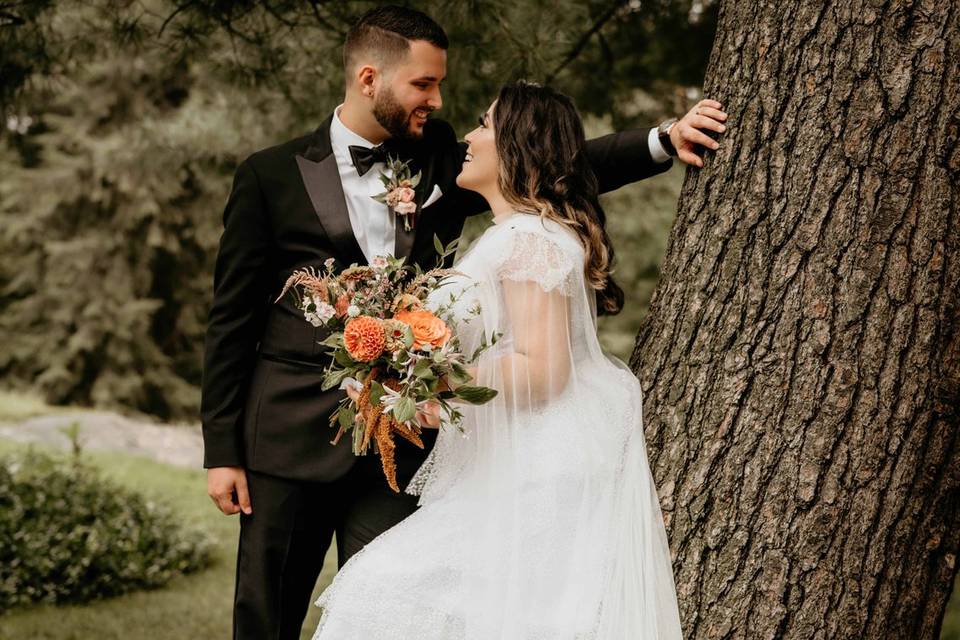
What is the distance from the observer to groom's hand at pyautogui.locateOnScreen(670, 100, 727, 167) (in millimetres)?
2404

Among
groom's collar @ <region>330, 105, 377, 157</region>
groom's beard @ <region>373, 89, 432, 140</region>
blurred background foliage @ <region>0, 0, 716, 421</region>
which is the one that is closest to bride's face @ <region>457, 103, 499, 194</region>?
groom's beard @ <region>373, 89, 432, 140</region>

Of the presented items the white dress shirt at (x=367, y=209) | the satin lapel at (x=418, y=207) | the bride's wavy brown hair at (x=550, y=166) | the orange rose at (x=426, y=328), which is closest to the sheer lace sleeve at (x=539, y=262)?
the bride's wavy brown hair at (x=550, y=166)

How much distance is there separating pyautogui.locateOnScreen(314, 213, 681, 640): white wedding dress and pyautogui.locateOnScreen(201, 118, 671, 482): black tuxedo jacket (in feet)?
1.31

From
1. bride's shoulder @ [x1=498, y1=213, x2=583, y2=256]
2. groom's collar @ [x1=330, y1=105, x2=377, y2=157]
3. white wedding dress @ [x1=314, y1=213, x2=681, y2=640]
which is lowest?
white wedding dress @ [x1=314, y1=213, x2=681, y2=640]

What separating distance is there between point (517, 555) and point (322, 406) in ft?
2.69

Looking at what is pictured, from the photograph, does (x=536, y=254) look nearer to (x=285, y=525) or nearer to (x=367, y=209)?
(x=367, y=209)

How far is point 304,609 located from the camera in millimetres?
2926

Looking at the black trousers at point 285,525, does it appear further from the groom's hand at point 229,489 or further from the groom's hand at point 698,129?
the groom's hand at point 698,129

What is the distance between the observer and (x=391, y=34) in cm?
292

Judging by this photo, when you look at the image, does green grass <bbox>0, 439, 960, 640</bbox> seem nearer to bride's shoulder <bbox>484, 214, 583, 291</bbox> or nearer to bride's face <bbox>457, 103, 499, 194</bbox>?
bride's face <bbox>457, 103, 499, 194</bbox>

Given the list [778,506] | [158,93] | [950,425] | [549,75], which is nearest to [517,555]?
[778,506]

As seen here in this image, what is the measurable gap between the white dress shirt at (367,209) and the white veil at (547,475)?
38 cm

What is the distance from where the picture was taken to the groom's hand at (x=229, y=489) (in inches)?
111

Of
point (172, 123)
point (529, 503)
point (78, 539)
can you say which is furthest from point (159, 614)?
point (172, 123)
